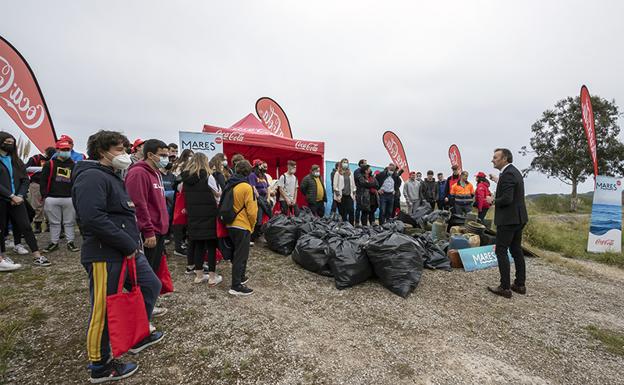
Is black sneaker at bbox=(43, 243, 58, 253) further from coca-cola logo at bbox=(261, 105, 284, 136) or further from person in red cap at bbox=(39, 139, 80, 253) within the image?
coca-cola logo at bbox=(261, 105, 284, 136)

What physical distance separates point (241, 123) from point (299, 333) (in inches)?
261

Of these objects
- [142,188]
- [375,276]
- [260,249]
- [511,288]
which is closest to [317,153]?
[260,249]

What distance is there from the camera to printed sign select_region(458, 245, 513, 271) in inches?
165

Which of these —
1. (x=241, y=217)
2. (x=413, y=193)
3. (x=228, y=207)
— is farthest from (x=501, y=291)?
(x=413, y=193)

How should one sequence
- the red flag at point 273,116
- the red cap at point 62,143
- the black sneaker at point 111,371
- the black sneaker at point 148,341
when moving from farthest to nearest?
1. the red flag at point 273,116
2. the red cap at point 62,143
3. the black sneaker at point 148,341
4. the black sneaker at point 111,371

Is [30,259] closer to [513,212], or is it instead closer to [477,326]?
[477,326]

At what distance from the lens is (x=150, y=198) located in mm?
2303

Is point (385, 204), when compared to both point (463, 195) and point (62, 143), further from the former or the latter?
point (62, 143)

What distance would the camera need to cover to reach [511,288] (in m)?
3.50

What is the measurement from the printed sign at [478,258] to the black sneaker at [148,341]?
400 centimetres

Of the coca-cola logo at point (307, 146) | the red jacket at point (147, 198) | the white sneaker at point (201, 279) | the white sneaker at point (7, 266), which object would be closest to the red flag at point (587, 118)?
the coca-cola logo at point (307, 146)

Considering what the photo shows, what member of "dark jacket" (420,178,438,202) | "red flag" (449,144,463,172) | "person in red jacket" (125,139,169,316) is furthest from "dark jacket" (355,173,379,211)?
"red flag" (449,144,463,172)

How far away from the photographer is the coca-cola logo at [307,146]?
783 cm

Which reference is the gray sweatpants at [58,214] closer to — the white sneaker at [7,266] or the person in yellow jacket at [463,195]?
the white sneaker at [7,266]
